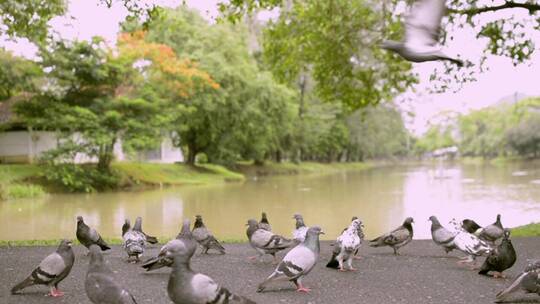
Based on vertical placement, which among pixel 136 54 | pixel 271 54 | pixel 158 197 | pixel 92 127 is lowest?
pixel 158 197

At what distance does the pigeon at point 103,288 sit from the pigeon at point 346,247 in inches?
124

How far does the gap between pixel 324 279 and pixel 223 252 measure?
2.20 meters

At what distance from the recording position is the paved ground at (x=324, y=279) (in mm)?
5898

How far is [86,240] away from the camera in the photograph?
790 centimetres

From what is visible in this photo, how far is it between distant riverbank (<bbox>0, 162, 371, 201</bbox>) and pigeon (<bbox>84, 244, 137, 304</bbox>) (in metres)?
19.3

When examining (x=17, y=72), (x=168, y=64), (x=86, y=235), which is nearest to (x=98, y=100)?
(x=17, y=72)

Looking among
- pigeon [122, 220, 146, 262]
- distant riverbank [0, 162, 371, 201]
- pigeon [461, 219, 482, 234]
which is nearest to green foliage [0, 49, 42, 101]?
distant riverbank [0, 162, 371, 201]

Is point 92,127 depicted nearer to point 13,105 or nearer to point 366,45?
point 13,105

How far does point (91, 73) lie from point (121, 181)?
553 cm

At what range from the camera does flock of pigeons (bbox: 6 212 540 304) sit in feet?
15.1

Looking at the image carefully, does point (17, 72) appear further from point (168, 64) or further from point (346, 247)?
point (346, 247)

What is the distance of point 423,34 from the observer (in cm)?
509

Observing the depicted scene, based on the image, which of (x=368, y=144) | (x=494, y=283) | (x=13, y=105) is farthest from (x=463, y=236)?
(x=368, y=144)

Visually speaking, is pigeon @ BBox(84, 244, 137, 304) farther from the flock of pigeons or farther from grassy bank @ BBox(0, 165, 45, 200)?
grassy bank @ BBox(0, 165, 45, 200)
